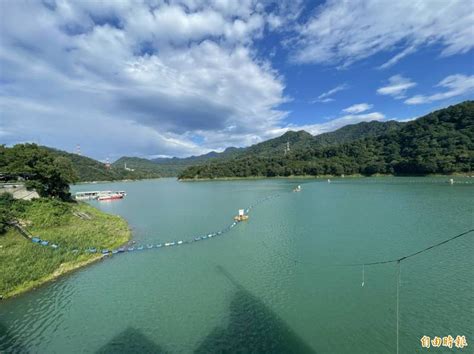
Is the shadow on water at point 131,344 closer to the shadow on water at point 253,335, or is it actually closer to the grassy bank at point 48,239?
the shadow on water at point 253,335

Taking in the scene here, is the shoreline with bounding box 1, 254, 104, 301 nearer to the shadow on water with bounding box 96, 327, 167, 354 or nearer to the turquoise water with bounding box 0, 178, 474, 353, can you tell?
the turquoise water with bounding box 0, 178, 474, 353

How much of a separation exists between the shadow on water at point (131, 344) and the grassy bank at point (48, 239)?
7.18m

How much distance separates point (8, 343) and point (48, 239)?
1154 centimetres

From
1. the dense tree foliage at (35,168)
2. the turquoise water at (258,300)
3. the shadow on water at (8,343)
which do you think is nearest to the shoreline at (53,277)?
the turquoise water at (258,300)

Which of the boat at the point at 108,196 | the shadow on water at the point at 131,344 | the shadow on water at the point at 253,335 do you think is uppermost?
the boat at the point at 108,196

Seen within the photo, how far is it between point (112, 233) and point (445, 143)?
101m

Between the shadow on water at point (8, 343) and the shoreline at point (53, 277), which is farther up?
the shoreline at point (53, 277)

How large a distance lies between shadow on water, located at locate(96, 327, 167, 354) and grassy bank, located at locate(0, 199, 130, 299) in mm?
7182

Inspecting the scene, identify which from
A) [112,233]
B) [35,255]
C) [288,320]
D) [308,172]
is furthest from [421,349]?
[308,172]

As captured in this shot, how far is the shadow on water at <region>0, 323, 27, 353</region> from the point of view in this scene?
29.2 ft

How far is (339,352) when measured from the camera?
815 centimetres

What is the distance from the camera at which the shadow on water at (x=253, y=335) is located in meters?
8.47

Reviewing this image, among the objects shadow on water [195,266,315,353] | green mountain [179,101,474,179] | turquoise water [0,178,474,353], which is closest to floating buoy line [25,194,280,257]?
turquoise water [0,178,474,353]

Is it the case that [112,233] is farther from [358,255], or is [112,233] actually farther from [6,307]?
[358,255]
